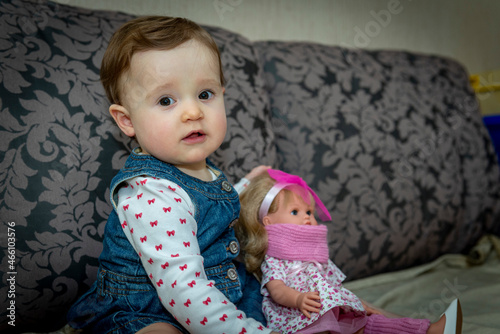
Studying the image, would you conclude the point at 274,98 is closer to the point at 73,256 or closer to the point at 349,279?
the point at 349,279

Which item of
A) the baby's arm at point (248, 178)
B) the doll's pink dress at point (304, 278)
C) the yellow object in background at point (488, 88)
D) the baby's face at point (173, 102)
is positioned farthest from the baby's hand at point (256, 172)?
the yellow object in background at point (488, 88)

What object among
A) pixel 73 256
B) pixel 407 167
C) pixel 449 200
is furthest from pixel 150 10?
pixel 449 200

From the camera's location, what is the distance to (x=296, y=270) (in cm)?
103

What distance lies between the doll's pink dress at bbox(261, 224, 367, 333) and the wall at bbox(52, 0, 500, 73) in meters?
1.01

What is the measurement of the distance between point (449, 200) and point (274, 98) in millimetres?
844

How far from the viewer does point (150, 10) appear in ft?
5.08

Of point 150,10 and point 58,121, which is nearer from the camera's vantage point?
point 58,121

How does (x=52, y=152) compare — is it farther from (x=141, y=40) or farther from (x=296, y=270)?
(x=296, y=270)

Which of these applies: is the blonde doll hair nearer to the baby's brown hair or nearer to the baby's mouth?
the baby's mouth

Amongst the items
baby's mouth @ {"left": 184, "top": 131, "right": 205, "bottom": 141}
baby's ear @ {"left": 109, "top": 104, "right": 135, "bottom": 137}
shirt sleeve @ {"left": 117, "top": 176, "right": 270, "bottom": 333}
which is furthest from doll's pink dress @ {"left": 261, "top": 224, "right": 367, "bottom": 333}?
baby's ear @ {"left": 109, "top": 104, "right": 135, "bottom": 137}

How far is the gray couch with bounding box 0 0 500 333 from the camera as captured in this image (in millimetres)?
1046

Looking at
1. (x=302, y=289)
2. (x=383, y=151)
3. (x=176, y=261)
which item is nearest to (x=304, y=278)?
(x=302, y=289)

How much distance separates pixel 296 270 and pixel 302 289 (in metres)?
0.06

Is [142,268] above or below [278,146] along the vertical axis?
below
